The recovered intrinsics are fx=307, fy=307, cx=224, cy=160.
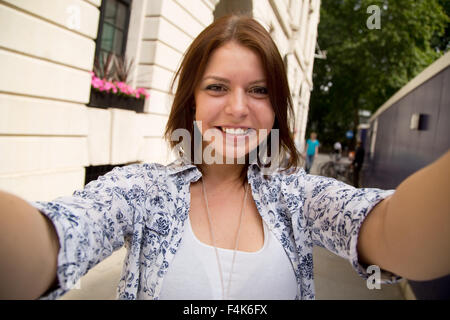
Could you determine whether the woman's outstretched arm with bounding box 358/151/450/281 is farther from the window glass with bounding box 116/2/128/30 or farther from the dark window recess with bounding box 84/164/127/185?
the window glass with bounding box 116/2/128/30

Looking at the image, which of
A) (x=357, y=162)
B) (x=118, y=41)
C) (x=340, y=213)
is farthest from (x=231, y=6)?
(x=340, y=213)

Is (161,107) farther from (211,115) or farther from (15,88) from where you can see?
(211,115)

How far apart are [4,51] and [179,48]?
10.6 feet

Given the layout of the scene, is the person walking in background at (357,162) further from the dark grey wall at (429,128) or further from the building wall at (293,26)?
the dark grey wall at (429,128)

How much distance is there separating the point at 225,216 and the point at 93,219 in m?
0.49

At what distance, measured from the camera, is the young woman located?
66 centimetres

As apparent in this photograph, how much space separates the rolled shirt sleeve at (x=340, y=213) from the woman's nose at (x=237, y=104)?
1.26ft

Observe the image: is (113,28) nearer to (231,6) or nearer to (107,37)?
(107,37)

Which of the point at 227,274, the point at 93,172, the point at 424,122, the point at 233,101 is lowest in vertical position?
the point at 93,172

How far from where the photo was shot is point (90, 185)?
0.98 m

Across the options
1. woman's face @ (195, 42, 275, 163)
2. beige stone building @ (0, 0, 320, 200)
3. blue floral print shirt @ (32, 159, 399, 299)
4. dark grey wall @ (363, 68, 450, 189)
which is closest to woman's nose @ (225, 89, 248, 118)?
woman's face @ (195, 42, 275, 163)

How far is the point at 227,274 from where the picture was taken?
1.02m

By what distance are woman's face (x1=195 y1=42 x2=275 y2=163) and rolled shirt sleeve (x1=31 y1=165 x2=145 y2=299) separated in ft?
1.09

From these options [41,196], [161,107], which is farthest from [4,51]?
[161,107]
